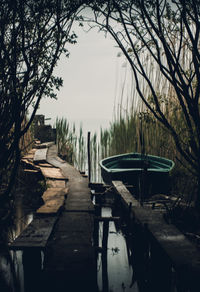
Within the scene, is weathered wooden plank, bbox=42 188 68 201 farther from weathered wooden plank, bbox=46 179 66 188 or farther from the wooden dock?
weathered wooden plank, bbox=46 179 66 188

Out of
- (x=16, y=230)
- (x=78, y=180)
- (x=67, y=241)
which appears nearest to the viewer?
(x=67, y=241)

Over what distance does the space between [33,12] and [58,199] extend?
2.41 metres

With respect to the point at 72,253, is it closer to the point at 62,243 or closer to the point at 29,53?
the point at 62,243

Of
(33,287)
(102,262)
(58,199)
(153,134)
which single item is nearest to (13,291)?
(33,287)

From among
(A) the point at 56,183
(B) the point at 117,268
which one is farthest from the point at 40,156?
(B) the point at 117,268

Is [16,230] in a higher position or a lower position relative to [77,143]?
lower

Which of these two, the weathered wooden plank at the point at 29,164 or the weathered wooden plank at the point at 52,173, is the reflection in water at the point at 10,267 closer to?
the weathered wooden plank at the point at 52,173

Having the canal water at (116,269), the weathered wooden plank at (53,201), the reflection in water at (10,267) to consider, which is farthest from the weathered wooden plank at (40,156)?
the canal water at (116,269)

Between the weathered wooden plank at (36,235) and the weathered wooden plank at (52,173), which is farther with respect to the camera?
the weathered wooden plank at (52,173)

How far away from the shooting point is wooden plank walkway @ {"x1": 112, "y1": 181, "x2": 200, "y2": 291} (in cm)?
281

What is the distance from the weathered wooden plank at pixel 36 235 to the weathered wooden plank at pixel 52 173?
3221mm

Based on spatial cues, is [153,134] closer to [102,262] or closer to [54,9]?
A: [102,262]

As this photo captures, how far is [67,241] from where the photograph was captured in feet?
11.5

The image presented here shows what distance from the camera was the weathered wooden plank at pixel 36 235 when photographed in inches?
124
